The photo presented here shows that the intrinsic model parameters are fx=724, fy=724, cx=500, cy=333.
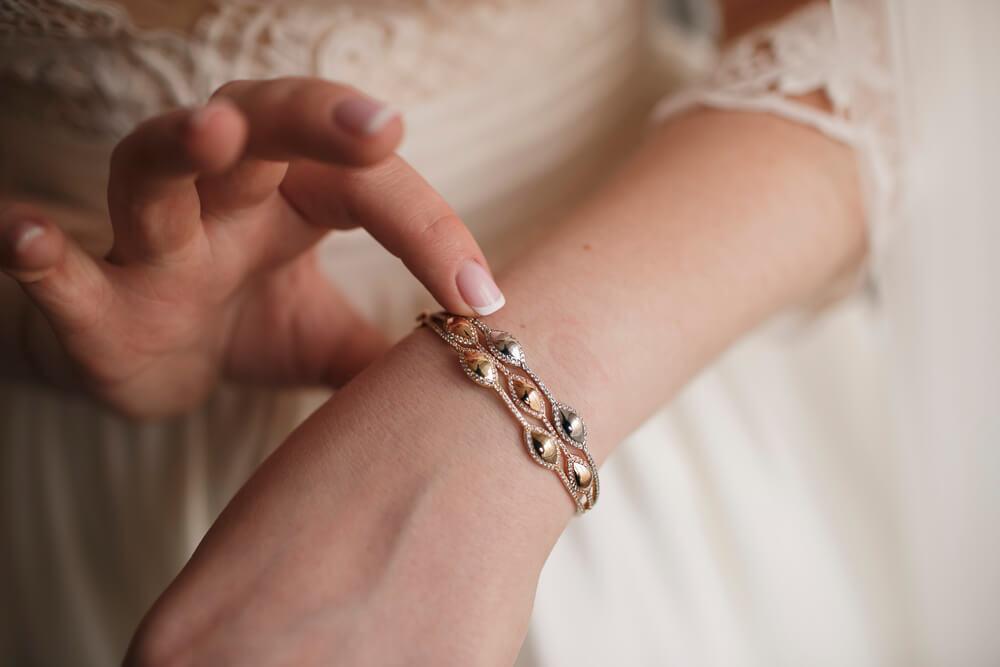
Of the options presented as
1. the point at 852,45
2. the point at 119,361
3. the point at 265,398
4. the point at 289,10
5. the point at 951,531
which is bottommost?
the point at 951,531

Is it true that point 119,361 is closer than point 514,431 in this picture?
No

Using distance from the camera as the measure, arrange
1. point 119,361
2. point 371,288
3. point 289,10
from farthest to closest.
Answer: point 371,288 → point 289,10 → point 119,361

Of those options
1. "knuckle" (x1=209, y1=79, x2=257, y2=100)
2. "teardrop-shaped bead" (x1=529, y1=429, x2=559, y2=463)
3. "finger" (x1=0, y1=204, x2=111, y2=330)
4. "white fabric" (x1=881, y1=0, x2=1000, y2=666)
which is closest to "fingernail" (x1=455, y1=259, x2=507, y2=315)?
"teardrop-shaped bead" (x1=529, y1=429, x2=559, y2=463)

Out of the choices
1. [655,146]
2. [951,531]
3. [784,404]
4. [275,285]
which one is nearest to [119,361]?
[275,285]

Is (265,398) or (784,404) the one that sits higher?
(265,398)

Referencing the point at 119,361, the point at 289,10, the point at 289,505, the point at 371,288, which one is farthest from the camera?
the point at 371,288

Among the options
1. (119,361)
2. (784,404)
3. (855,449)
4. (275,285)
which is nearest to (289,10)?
(275,285)

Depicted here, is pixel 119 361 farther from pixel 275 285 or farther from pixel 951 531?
pixel 951 531
